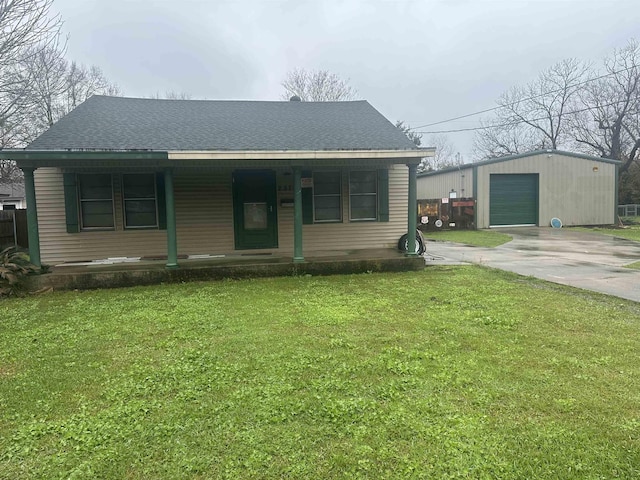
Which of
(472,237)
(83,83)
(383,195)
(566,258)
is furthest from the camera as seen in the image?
(83,83)

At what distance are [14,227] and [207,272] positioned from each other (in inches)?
337

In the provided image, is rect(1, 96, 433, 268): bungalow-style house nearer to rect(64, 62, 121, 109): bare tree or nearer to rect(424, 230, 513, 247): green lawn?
rect(424, 230, 513, 247): green lawn

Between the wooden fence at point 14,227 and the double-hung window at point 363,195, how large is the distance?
32.8ft

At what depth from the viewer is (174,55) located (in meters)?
27.5

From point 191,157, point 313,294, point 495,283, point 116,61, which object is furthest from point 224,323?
point 116,61

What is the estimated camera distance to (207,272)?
770 centimetres

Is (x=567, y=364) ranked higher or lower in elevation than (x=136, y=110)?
lower

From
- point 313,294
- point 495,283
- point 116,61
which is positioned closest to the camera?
point 313,294

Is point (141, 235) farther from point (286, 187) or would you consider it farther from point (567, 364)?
point (567, 364)

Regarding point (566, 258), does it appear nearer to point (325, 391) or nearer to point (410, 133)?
point (325, 391)

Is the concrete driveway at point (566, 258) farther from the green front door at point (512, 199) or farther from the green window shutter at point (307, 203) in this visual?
the green front door at point (512, 199)

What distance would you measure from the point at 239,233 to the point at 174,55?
23098 millimetres

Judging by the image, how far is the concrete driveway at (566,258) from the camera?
7098 millimetres

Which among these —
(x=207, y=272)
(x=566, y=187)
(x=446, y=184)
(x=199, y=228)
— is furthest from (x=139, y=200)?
(x=566, y=187)
